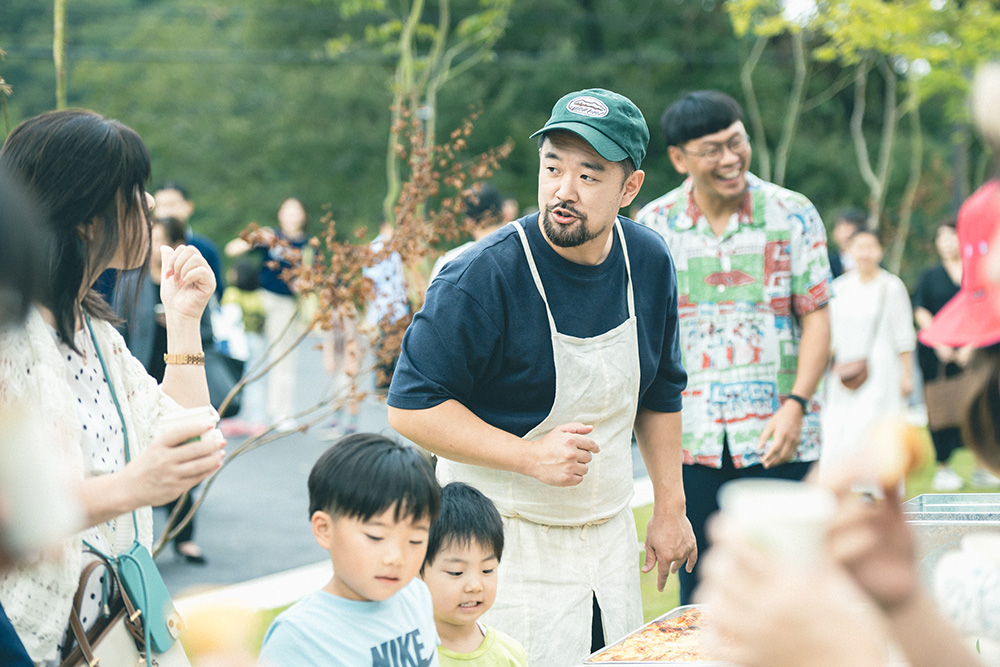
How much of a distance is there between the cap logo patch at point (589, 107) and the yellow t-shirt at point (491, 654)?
133 centimetres

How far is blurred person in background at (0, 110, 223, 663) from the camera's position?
1.86 metres

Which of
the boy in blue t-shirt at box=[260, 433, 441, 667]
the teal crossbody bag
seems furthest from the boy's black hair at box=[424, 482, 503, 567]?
the teal crossbody bag

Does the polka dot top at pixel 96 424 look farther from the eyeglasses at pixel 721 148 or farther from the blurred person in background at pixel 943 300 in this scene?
→ the blurred person in background at pixel 943 300

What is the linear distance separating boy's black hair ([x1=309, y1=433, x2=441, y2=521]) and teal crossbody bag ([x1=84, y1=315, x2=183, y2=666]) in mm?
341

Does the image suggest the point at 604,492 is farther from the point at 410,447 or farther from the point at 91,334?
the point at 91,334

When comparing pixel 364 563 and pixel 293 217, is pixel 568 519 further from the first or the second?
pixel 293 217

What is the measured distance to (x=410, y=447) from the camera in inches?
92.4

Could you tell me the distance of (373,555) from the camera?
2.18 meters

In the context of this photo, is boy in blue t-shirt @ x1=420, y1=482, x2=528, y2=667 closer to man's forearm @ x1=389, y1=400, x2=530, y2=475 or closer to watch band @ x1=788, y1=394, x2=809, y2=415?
man's forearm @ x1=389, y1=400, x2=530, y2=475

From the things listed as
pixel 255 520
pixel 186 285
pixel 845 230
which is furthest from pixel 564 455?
pixel 845 230

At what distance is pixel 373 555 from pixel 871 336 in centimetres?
596

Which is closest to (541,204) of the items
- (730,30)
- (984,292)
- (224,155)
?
(984,292)

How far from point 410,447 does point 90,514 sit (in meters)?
0.71

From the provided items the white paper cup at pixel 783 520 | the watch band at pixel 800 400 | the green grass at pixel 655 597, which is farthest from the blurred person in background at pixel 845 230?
the white paper cup at pixel 783 520
